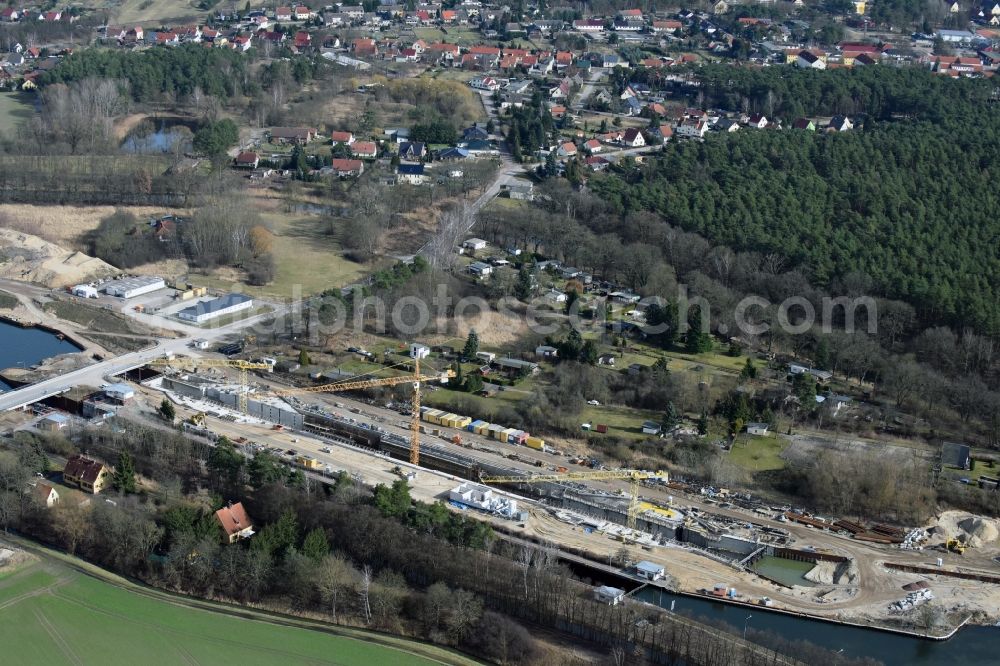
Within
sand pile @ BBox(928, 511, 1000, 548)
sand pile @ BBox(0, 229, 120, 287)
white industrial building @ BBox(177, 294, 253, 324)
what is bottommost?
sand pile @ BBox(928, 511, 1000, 548)

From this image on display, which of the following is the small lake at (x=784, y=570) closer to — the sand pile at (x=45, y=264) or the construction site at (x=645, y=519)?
the construction site at (x=645, y=519)

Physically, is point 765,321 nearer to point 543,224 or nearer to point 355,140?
point 543,224

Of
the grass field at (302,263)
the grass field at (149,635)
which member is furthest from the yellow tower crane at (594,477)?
the grass field at (302,263)

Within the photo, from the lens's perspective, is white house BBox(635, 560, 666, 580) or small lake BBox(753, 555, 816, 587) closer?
white house BBox(635, 560, 666, 580)

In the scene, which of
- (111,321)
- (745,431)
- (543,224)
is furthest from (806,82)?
(111,321)

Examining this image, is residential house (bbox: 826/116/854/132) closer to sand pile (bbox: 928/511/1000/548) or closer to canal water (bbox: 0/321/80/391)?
sand pile (bbox: 928/511/1000/548)

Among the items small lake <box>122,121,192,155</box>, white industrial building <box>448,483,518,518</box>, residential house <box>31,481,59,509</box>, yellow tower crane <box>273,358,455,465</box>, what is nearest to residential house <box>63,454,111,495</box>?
residential house <box>31,481,59,509</box>
